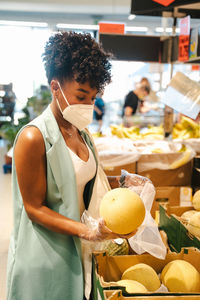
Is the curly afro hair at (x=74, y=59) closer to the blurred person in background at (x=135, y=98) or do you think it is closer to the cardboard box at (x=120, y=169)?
the cardboard box at (x=120, y=169)

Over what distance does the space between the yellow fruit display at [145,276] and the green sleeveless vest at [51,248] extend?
200 millimetres

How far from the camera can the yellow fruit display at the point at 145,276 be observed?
49.1 inches

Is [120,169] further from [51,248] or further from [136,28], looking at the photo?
[136,28]

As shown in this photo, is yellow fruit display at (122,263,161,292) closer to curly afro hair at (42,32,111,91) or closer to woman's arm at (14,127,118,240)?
woman's arm at (14,127,118,240)

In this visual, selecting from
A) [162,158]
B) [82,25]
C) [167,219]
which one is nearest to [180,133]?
[162,158]

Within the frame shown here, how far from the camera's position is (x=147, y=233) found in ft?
4.52

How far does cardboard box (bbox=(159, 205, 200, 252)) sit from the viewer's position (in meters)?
1.49

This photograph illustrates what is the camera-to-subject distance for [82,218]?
1.24 meters

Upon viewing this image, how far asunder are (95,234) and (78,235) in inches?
2.7

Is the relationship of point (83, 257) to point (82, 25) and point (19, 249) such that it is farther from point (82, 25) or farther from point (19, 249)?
point (82, 25)

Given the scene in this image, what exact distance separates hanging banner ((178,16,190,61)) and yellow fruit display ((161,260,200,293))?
204cm

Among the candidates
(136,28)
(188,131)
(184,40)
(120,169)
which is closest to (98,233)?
(120,169)

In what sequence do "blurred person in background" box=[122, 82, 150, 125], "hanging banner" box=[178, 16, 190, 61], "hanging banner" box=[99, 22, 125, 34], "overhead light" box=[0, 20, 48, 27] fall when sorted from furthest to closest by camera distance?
"overhead light" box=[0, 20, 48, 27]
"blurred person in background" box=[122, 82, 150, 125]
"hanging banner" box=[99, 22, 125, 34]
"hanging banner" box=[178, 16, 190, 61]

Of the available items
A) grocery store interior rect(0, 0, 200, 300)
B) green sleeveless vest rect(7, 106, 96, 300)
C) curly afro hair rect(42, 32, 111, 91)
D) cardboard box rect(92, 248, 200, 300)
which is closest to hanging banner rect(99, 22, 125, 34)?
grocery store interior rect(0, 0, 200, 300)
